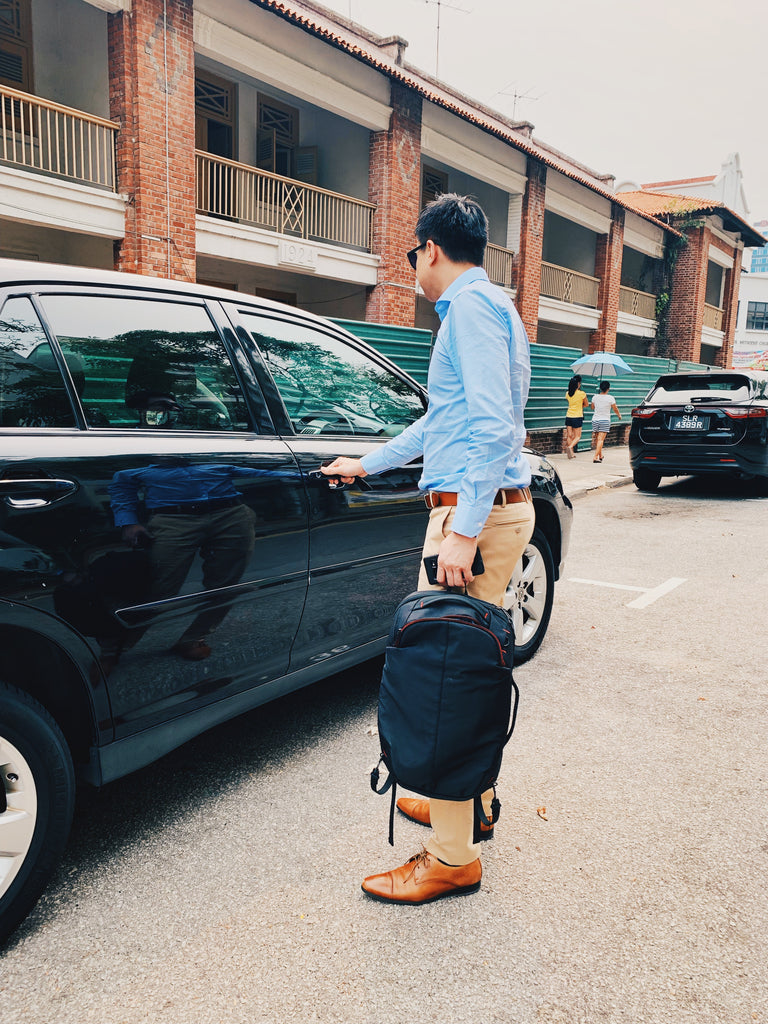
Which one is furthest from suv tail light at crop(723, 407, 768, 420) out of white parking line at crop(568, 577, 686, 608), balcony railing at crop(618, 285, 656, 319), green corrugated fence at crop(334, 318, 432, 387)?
balcony railing at crop(618, 285, 656, 319)

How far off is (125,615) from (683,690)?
2.89 metres

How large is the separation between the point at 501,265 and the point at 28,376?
18.9m

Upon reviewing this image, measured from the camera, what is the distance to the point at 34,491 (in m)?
2.04

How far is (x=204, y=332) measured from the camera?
277cm

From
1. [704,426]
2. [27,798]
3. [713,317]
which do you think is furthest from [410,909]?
[713,317]

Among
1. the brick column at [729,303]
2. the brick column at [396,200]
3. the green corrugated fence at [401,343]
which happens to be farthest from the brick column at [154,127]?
the brick column at [729,303]

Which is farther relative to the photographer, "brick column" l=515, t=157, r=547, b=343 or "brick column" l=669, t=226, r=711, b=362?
"brick column" l=669, t=226, r=711, b=362

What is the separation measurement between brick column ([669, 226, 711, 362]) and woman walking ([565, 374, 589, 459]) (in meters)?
13.7

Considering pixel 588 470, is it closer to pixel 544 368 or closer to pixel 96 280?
pixel 544 368

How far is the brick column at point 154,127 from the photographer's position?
35.6ft

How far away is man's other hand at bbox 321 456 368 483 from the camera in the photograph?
286 cm

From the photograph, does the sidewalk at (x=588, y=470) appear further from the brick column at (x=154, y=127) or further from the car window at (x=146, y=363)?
the car window at (x=146, y=363)

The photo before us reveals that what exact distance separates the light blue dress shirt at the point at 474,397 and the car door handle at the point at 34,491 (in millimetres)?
1000

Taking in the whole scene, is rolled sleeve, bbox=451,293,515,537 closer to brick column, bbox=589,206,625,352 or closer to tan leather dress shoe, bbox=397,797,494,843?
tan leather dress shoe, bbox=397,797,494,843
